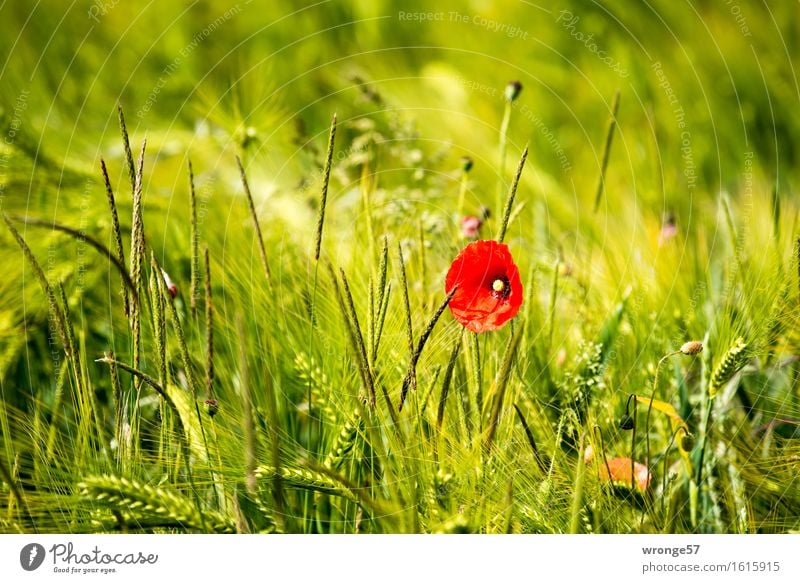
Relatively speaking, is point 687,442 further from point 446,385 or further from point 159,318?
point 159,318

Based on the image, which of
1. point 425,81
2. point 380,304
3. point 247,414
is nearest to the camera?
point 247,414

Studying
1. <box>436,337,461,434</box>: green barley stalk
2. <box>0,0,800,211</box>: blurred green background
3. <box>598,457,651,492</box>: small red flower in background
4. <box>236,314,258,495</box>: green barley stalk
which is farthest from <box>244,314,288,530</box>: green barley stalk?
<box>0,0,800,211</box>: blurred green background

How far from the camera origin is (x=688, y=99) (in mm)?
936

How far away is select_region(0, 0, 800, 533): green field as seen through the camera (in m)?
0.52

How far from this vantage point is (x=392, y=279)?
0.59m

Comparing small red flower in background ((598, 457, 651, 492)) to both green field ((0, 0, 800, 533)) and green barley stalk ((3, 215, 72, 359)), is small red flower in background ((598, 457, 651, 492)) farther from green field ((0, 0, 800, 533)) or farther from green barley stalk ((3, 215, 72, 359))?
green barley stalk ((3, 215, 72, 359))

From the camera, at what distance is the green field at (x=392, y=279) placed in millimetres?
522

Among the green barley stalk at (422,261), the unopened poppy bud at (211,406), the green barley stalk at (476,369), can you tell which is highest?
the green barley stalk at (422,261)

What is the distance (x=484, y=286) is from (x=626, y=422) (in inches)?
5.5

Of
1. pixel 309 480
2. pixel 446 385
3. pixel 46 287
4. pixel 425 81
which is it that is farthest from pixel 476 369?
pixel 425 81

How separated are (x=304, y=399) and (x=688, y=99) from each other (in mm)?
605

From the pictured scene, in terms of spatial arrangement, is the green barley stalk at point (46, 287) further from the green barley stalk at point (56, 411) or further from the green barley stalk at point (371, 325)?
the green barley stalk at point (371, 325)

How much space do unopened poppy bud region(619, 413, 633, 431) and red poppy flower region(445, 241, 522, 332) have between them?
4.5 inches

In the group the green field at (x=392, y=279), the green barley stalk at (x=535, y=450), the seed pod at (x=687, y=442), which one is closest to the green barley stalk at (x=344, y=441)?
the green field at (x=392, y=279)
